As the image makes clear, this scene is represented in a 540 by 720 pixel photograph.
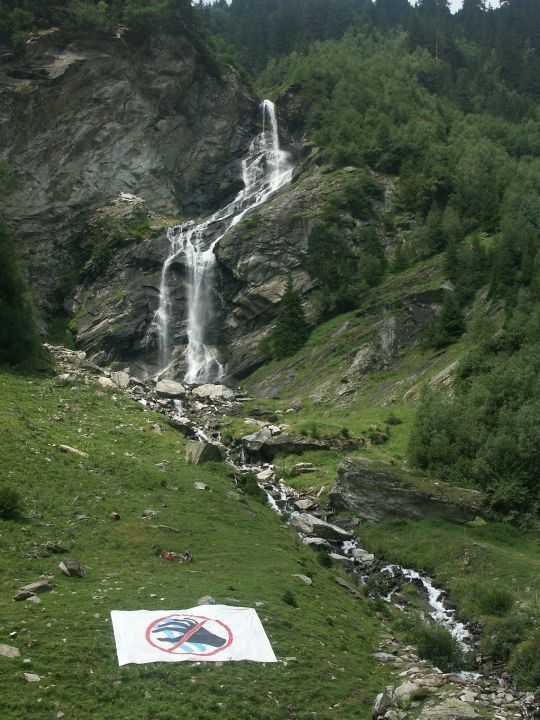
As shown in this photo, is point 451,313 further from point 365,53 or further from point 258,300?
point 365,53

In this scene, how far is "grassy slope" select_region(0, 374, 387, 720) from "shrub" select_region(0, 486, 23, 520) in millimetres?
651

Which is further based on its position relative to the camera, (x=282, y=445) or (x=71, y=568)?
(x=282, y=445)

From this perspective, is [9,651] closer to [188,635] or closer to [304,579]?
[188,635]

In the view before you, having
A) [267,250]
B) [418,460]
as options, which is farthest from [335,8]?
[418,460]

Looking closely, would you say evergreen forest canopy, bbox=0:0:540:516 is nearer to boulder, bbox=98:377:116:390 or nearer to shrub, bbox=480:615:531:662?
shrub, bbox=480:615:531:662

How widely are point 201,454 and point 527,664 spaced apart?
76.7ft

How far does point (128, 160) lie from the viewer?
108 metres

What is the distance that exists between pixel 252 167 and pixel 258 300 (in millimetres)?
36532

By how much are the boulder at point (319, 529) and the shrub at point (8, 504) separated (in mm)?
15535

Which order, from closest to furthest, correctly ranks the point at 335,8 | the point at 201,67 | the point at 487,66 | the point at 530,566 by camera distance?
the point at 530,566, the point at 201,67, the point at 487,66, the point at 335,8

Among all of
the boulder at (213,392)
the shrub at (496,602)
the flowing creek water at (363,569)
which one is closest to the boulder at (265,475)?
the flowing creek water at (363,569)

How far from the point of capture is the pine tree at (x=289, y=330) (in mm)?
77062

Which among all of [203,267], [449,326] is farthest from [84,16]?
[449,326]

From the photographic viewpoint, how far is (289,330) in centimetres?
7812
